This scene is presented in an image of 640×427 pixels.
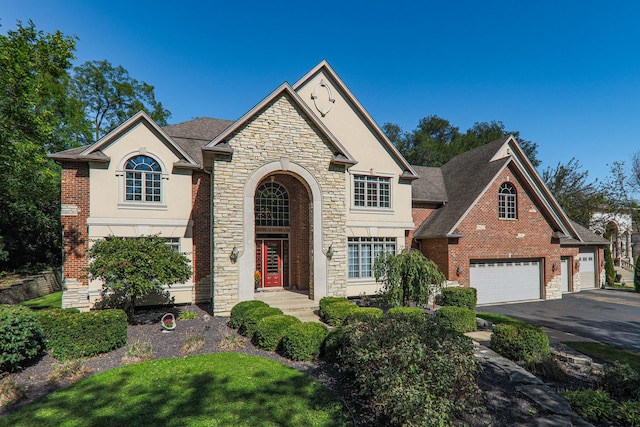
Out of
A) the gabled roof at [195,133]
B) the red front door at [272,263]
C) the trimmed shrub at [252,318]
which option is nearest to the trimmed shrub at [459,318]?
the trimmed shrub at [252,318]

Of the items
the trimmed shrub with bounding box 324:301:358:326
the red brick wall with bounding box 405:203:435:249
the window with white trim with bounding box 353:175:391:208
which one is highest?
the window with white trim with bounding box 353:175:391:208

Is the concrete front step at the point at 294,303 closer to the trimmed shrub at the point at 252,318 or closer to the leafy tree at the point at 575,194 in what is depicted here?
the trimmed shrub at the point at 252,318

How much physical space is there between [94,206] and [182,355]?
7855 mm

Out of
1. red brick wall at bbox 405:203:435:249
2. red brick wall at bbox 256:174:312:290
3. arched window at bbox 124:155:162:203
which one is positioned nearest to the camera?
arched window at bbox 124:155:162:203

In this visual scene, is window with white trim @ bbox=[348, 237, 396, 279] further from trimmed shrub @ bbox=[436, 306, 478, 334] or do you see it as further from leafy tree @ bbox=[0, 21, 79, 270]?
leafy tree @ bbox=[0, 21, 79, 270]

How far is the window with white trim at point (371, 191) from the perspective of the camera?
16.0m

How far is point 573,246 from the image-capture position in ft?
64.0

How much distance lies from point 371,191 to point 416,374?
12033 millimetres

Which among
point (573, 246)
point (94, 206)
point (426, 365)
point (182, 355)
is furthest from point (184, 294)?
point (573, 246)

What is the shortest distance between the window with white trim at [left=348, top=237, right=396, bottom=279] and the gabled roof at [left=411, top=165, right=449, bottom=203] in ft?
10.9

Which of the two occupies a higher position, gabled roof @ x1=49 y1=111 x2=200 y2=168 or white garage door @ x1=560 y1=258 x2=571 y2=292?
gabled roof @ x1=49 y1=111 x2=200 y2=168

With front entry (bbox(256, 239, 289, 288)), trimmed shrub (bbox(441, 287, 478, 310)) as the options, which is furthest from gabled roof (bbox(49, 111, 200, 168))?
trimmed shrub (bbox(441, 287, 478, 310))

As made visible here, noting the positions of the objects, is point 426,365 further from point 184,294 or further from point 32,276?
point 32,276

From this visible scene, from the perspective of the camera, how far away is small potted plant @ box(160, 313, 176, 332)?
9.98 metres
